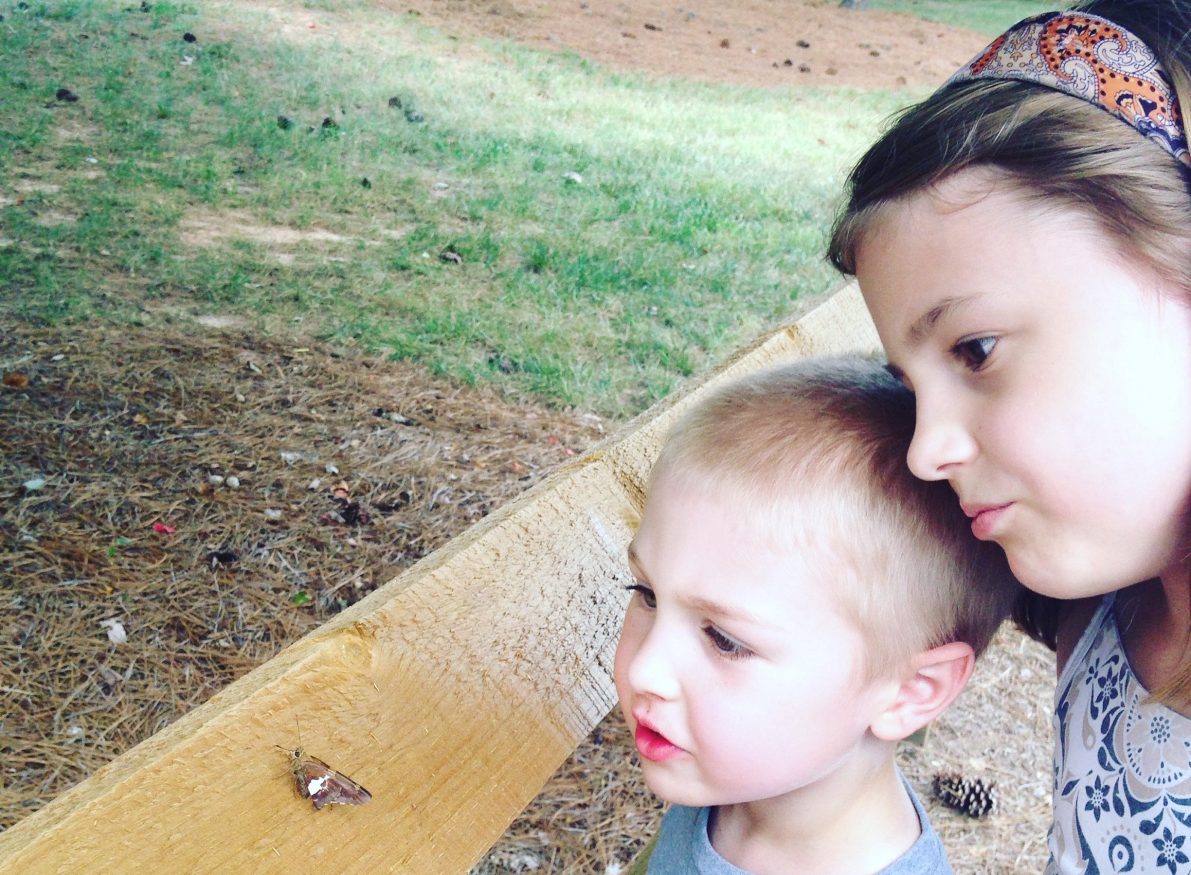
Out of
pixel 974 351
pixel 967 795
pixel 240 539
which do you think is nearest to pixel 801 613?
pixel 974 351

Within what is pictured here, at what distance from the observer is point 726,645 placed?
45.4 inches

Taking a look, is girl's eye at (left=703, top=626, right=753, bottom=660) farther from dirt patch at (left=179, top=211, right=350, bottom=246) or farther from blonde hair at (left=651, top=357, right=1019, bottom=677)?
dirt patch at (left=179, top=211, right=350, bottom=246)

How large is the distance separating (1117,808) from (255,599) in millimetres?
2277

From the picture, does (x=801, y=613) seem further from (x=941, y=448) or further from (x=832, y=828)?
(x=832, y=828)

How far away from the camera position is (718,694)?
113 centimetres

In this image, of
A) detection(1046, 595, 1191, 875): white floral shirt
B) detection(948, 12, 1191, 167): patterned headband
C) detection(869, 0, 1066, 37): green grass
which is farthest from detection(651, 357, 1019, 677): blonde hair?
detection(869, 0, 1066, 37): green grass

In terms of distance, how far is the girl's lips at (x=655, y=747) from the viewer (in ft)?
3.79

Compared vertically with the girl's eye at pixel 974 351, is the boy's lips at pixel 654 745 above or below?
below

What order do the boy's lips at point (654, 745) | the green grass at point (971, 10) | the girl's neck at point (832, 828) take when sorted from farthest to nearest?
the green grass at point (971, 10)
the girl's neck at point (832, 828)
the boy's lips at point (654, 745)

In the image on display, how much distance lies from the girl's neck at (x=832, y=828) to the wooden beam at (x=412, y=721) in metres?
0.26

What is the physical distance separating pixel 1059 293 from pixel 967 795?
2.03 m

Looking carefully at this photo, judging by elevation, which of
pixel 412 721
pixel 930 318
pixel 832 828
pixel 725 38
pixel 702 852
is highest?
pixel 930 318

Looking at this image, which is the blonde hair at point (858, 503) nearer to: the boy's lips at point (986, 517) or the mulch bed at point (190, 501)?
the boy's lips at point (986, 517)

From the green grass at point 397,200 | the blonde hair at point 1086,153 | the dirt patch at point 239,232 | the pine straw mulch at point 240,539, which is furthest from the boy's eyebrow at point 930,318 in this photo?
the dirt patch at point 239,232
